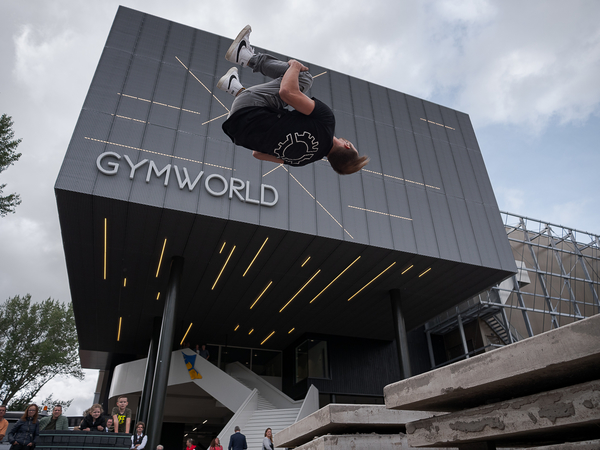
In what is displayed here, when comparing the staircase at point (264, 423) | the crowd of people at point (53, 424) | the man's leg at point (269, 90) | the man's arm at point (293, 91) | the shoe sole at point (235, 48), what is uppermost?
the shoe sole at point (235, 48)

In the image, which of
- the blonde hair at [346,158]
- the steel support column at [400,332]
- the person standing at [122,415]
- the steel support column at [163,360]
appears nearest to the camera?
the blonde hair at [346,158]

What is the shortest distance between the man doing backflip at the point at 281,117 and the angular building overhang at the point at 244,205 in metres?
9.30

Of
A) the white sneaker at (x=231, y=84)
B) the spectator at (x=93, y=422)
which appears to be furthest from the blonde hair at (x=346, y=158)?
the spectator at (x=93, y=422)

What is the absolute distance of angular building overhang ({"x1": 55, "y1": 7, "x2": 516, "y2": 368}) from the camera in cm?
1334

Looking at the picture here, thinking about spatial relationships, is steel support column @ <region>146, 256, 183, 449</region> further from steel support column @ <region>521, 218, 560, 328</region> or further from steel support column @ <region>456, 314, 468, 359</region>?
steel support column @ <region>521, 218, 560, 328</region>

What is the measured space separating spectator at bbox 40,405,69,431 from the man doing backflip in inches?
264

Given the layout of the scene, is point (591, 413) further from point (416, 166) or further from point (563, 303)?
point (563, 303)

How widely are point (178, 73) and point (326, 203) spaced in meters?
7.16

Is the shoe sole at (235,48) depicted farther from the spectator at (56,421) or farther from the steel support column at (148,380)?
the steel support column at (148,380)

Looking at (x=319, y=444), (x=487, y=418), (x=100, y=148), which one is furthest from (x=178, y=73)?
(x=487, y=418)

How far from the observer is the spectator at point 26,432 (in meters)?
7.07

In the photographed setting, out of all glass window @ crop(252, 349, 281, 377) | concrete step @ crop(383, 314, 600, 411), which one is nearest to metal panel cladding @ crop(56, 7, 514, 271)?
concrete step @ crop(383, 314, 600, 411)

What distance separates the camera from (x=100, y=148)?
42.2 feet

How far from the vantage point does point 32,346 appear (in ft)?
118
